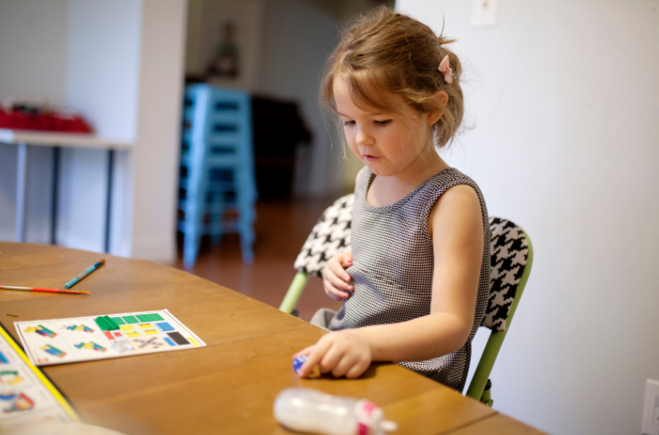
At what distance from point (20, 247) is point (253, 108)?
5938 mm

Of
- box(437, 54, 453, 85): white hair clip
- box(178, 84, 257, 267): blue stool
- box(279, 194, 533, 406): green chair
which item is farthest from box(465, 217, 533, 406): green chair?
box(178, 84, 257, 267): blue stool

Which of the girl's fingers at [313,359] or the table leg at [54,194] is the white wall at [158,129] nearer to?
the table leg at [54,194]

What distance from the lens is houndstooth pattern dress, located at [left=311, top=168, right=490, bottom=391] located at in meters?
0.87

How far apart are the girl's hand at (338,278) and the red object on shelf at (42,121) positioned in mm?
2880

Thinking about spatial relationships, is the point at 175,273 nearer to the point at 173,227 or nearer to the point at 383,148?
the point at 383,148

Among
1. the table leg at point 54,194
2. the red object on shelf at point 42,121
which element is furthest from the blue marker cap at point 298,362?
the table leg at point 54,194

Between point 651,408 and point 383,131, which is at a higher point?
point 383,131

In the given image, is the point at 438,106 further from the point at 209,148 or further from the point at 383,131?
the point at 209,148

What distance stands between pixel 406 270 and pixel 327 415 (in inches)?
17.9

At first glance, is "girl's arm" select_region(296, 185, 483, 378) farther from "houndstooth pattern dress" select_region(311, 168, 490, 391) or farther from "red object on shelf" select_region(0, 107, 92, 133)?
"red object on shelf" select_region(0, 107, 92, 133)

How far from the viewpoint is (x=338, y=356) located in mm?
593

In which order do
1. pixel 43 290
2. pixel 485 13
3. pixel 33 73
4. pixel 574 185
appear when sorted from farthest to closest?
pixel 33 73, pixel 485 13, pixel 574 185, pixel 43 290

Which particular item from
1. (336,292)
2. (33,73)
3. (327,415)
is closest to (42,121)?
(33,73)

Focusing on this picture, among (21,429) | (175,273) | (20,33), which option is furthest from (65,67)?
(21,429)
